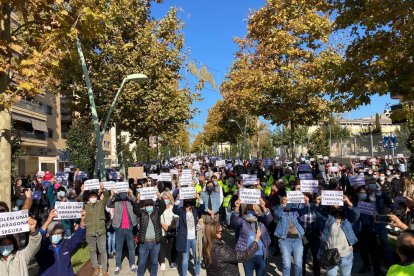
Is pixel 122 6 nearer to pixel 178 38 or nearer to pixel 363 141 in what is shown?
pixel 178 38

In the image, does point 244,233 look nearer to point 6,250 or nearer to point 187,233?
point 187,233

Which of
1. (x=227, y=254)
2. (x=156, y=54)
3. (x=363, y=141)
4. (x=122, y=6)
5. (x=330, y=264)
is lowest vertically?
(x=330, y=264)

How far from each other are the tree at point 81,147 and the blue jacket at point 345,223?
933 inches

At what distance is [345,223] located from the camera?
21.2 feet

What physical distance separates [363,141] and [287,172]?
1521 cm

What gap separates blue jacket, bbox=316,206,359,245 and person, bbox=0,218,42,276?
4.21 meters

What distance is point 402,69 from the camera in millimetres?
9258

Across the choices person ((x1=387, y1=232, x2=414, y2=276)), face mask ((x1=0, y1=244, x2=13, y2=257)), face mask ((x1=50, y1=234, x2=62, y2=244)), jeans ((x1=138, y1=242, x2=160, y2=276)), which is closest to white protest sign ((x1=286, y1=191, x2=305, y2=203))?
jeans ((x1=138, y1=242, x2=160, y2=276))

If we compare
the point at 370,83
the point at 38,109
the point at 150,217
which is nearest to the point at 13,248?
the point at 150,217

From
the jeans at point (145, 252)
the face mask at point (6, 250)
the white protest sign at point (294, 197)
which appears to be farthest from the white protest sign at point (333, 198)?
the face mask at point (6, 250)

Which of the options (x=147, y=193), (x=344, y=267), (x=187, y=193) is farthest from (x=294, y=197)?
(x=147, y=193)

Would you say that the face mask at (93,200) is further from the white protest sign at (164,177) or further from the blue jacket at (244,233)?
the white protest sign at (164,177)

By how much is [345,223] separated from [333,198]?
473 mm

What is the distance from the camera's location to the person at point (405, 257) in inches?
132
